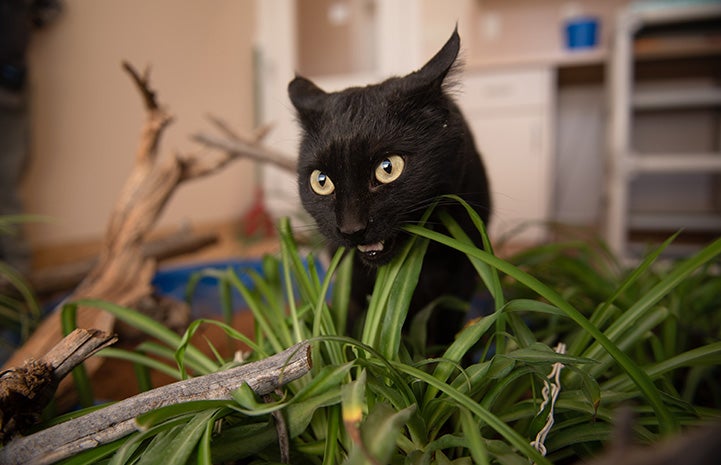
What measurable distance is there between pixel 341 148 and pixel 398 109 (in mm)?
86

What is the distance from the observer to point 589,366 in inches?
19.7

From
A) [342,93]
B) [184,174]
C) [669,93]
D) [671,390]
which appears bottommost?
[671,390]

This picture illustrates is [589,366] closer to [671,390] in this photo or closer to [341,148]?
[671,390]

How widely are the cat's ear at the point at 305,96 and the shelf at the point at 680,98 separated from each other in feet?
6.82

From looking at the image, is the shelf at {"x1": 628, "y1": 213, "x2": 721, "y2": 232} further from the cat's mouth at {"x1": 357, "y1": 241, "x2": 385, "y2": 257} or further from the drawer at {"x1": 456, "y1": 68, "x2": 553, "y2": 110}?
the cat's mouth at {"x1": 357, "y1": 241, "x2": 385, "y2": 257}

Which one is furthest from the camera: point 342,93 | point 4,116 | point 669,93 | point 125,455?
point 669,93

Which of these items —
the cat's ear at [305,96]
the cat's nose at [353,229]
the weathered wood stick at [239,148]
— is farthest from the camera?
the weathered wood stick at [239,148]

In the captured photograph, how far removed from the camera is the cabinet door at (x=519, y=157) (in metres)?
2.62

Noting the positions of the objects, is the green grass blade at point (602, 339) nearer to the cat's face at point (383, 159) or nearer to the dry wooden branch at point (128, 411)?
the cat's face at point (383, 159)

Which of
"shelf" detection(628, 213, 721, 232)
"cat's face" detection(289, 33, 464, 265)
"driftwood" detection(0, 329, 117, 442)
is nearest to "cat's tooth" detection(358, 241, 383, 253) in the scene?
"cat's face" detection(289, 33, 464, 265)

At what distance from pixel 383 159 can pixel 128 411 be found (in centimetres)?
36

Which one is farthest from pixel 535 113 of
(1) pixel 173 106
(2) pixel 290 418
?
(2) pixel 290 418

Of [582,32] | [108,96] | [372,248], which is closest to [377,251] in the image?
[372,248]

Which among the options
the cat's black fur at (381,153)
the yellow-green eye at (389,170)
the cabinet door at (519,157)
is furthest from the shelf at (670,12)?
the yellow-green eye at (389,170)
